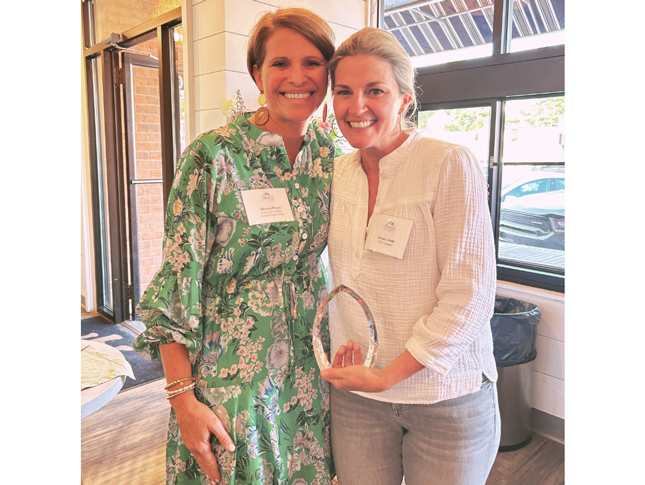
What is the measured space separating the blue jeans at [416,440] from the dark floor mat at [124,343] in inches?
93.4

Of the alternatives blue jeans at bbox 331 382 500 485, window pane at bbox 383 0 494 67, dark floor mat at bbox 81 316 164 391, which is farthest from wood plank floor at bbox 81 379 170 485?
window pane at bbox 383 0 494 67

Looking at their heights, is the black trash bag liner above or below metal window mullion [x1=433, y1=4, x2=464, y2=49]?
below

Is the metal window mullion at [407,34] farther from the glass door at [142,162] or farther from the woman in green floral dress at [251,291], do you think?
the woman in green floral dress at [251,291]

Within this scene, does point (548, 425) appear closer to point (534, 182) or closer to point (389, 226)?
point (534, 182)

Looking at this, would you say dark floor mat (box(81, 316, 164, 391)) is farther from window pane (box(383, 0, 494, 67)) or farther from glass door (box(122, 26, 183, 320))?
window pane (box(383, 0, 494, 67))

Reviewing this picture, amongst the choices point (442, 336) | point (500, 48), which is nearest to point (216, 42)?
point (500, 48)

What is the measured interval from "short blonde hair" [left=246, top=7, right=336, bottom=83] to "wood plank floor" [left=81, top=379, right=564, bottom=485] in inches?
84.1

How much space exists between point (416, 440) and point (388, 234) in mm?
489

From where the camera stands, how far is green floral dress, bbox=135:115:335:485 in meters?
1.06

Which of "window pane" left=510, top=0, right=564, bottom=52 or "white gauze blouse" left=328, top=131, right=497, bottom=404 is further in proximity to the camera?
"window pane" left=510, top=0, right=564, bottom=52
